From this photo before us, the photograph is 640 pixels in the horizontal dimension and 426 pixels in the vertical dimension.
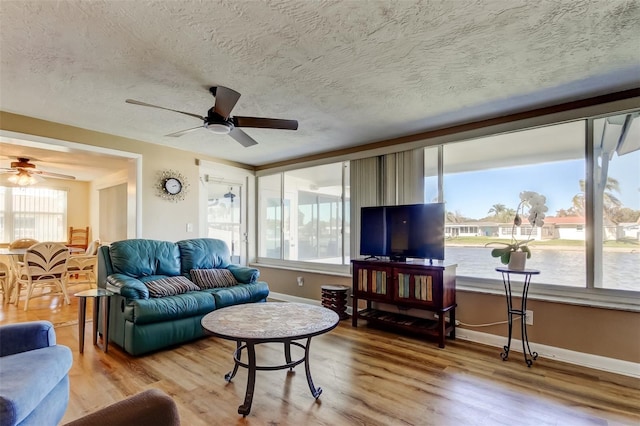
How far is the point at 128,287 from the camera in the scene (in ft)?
10.1

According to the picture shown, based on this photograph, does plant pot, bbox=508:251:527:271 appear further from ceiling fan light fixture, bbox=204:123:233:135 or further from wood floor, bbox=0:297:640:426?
ceiling fan light fixture, bbox=204:123:233:135

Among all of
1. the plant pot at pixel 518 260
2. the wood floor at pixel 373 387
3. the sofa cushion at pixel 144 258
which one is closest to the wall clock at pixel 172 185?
the sofa cushion at pixel 144 258

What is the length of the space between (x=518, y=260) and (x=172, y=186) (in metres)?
4.44

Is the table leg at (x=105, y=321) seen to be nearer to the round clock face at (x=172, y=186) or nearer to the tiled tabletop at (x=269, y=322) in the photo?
the tiled tabletop at (x=269, y=322)

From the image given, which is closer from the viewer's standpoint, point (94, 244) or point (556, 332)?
point (556, 332)

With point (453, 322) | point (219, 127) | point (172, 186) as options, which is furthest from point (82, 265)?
point (453, 322)

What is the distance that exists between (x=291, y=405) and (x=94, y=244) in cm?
614

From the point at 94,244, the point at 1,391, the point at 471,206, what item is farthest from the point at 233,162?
the point at 1,391

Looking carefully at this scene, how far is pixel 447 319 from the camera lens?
3.63 metres

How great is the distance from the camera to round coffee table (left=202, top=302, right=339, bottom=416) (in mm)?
2047

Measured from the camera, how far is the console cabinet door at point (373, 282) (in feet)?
12.2

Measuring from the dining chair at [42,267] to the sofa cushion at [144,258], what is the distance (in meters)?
1.95

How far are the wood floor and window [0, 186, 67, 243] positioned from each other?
5429 millimetres

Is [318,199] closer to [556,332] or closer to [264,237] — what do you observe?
[264,237]
